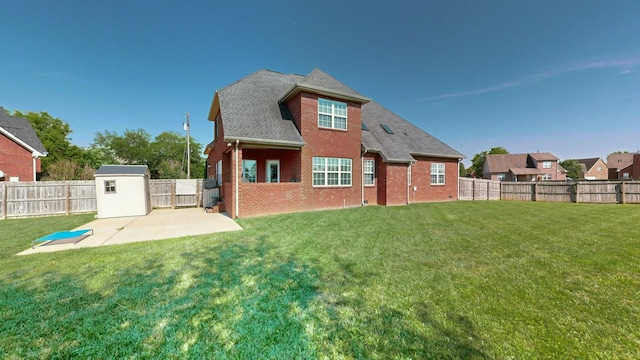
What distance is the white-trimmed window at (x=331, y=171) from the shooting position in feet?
39.0

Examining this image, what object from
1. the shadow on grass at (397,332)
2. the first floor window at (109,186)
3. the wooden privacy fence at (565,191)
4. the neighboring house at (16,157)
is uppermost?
the neighboring house at (16,157)

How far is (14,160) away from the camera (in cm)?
1484

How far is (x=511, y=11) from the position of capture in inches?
426

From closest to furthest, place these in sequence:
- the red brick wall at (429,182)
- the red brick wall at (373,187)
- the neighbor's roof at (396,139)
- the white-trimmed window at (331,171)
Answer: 1. the white-trimmed window at (331,171)
2. the red brick wall at (373,187)
3. the neighbor's roof at (396,139)
4. the red brick wall at (429,182)

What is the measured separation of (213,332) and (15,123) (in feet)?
93.2

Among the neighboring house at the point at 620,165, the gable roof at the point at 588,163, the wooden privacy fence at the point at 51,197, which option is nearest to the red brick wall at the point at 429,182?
the wooden privacy fence at the point at 51,197

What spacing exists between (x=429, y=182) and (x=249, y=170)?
42.0 ft

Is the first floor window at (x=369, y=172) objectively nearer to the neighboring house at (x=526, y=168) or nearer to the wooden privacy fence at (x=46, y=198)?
the wooden privacy fence at (x=46, y=198)

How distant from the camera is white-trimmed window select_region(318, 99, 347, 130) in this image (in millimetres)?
12008

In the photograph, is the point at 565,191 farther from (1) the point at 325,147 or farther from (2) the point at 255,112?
(2) the point at 255,112

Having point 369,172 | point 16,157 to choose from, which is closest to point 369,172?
point 369,172

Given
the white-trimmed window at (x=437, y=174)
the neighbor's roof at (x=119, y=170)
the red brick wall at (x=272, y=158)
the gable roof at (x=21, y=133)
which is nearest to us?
the neighbor's roof at (x=119, y=170)

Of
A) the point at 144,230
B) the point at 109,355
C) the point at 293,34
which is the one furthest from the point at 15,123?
the point at 109,355

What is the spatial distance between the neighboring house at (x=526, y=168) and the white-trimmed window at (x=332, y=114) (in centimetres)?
4375
